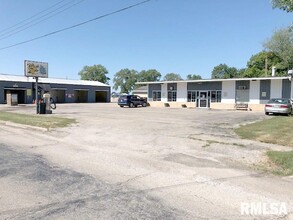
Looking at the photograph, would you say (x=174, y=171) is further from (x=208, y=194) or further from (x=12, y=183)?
(x=12, y=183)

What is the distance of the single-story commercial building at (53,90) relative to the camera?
1751 inches

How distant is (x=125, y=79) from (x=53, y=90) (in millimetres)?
76742

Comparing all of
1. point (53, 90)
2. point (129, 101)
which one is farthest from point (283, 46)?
point (53, 90)

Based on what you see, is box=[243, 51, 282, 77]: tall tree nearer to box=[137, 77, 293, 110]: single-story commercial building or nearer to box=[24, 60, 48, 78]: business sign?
box=[137, 77, 293, 110]: single-story commercial building

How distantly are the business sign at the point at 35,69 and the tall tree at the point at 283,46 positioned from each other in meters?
48.7

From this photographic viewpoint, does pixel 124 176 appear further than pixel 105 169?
No

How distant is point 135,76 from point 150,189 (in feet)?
402

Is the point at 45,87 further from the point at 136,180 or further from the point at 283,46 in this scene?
the point at 283,46

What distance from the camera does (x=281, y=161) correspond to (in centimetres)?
675

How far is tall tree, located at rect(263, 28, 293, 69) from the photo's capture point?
55.7 m

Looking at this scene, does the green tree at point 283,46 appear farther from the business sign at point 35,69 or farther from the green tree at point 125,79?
the green tree at point 125,79

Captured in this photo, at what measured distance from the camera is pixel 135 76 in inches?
4961

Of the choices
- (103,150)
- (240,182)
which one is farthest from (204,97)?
(240,182)

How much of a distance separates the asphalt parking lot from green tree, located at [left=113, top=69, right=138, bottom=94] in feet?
381
